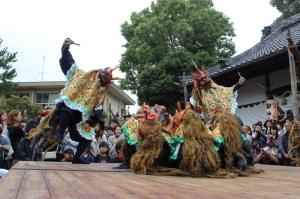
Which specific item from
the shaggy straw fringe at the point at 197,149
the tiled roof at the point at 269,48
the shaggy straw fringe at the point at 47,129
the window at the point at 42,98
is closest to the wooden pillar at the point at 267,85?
the tiled roof at the point at 269,48

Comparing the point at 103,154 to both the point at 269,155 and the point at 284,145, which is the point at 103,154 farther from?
the point at 284,145

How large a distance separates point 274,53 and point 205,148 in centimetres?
570

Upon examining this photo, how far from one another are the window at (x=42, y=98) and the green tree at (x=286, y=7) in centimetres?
1499

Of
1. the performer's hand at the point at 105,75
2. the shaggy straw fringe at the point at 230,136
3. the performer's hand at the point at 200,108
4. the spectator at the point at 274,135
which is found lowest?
the shaggy straw fringe at the point at 230,136

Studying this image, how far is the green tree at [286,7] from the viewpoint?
22828 millimetres

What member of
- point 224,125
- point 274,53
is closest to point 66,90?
point 224,125

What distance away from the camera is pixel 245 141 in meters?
4.14

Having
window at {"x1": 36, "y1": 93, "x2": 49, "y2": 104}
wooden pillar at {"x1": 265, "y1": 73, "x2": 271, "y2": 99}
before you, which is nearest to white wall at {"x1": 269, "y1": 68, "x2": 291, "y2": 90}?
wooden pillar at {"x1": 265, "y1": 73, "x2": 271, "y2": 99}

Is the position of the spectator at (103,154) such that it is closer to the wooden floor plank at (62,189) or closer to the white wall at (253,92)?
the wooden floor plank at (62,189)

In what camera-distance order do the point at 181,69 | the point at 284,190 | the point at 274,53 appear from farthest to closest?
1. the point at 181,69
2. the point at 274,53
3. the point at 284,190

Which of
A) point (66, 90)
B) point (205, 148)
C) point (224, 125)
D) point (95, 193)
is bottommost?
point (95, 193)

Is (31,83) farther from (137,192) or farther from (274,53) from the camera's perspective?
(137,192)

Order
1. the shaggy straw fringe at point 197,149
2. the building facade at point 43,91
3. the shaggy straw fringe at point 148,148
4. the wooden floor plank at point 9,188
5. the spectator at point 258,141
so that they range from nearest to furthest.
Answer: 1. the wooden floor plank at point 9,188
2. the shaggy straw fringe at point 197,149
3. the shaggy straw fringe at point 148,148
4. the spectator at point 258,141
5. the building facade at point 43,91

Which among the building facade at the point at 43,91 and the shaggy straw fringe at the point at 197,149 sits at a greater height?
the building facade at the point at 43,91
